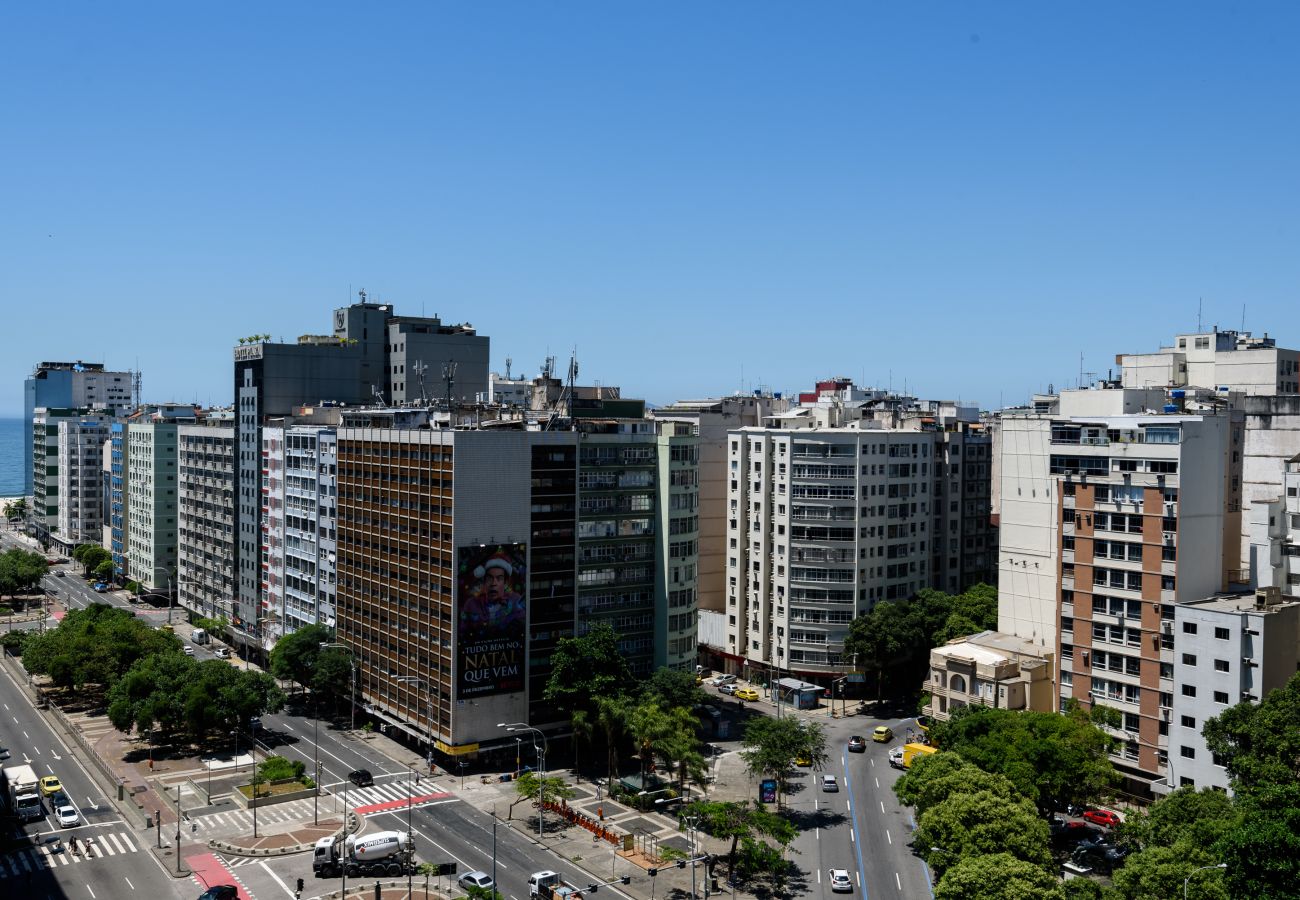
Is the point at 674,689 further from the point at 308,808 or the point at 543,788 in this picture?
the point at 308,808

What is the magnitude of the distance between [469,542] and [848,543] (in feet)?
164

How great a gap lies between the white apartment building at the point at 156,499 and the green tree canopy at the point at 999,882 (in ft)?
482

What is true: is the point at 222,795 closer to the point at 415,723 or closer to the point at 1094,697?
the point at 415,723

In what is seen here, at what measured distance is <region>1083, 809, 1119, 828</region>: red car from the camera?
84.6 m

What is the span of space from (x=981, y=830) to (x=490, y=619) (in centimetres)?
4667

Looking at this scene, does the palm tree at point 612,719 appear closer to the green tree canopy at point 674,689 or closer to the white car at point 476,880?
the green tree canopy at point 674,689

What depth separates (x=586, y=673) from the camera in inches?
3743

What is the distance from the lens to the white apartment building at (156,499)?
171750 mm

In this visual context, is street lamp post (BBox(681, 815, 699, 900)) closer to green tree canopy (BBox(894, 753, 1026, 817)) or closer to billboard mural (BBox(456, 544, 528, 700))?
green tree canopy (BBox(894, 753, 1026, 817))

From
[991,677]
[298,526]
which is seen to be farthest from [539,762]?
[298,526]

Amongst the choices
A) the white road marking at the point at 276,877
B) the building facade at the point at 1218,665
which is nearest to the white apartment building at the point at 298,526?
the white road marking at the point at 276,877

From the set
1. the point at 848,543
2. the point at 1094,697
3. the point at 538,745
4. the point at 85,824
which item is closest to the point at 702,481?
the point at 848,543

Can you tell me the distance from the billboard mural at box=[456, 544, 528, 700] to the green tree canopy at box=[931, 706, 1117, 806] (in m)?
38.8

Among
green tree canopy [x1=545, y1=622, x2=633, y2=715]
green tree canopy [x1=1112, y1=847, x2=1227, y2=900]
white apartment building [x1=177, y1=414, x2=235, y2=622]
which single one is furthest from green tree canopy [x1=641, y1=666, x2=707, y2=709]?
white apartment building [x1=177, y1=414, x2=235, y2=622]
